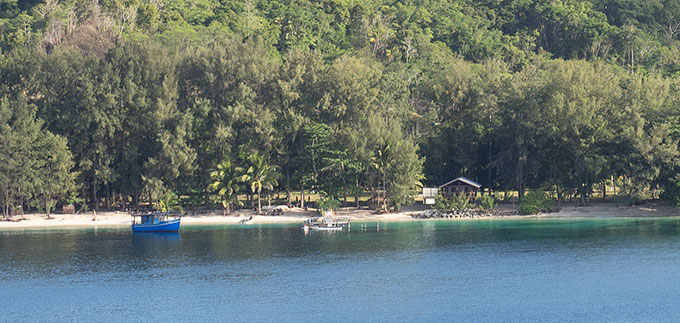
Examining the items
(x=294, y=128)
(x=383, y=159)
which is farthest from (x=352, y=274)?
(x=294, y=128)

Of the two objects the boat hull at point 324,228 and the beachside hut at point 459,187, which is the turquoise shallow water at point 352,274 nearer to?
the boat hull at point 324,228

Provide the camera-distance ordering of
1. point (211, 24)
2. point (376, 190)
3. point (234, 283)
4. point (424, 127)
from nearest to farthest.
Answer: point (234, 283)
point (376, 190)
point (424, 127)
point (211, 24)

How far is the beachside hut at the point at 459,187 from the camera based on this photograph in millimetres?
103562

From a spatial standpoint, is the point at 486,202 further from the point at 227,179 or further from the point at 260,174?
the point at 227,179

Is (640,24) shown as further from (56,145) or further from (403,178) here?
(56,145)

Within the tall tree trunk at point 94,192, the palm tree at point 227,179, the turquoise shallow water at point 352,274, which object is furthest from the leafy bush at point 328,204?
the tall tree trunk at point 94,192

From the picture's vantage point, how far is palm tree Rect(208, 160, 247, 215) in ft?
328

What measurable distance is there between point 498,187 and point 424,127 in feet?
44.5

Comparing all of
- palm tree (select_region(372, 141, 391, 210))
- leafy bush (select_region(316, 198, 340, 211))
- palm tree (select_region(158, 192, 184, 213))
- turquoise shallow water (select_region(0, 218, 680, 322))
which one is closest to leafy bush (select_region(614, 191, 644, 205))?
turquoise shallow water (select_region(0, 218, 680, 322))

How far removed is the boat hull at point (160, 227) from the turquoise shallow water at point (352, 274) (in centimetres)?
167

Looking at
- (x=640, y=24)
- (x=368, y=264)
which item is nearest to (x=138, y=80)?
(x=368, y=264)

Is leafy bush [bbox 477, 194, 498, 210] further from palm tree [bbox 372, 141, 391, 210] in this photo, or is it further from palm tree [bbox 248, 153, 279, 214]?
palm tree [bbox 248, 153, 279, 214]

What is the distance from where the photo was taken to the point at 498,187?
108 m

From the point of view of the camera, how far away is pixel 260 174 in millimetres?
99938
